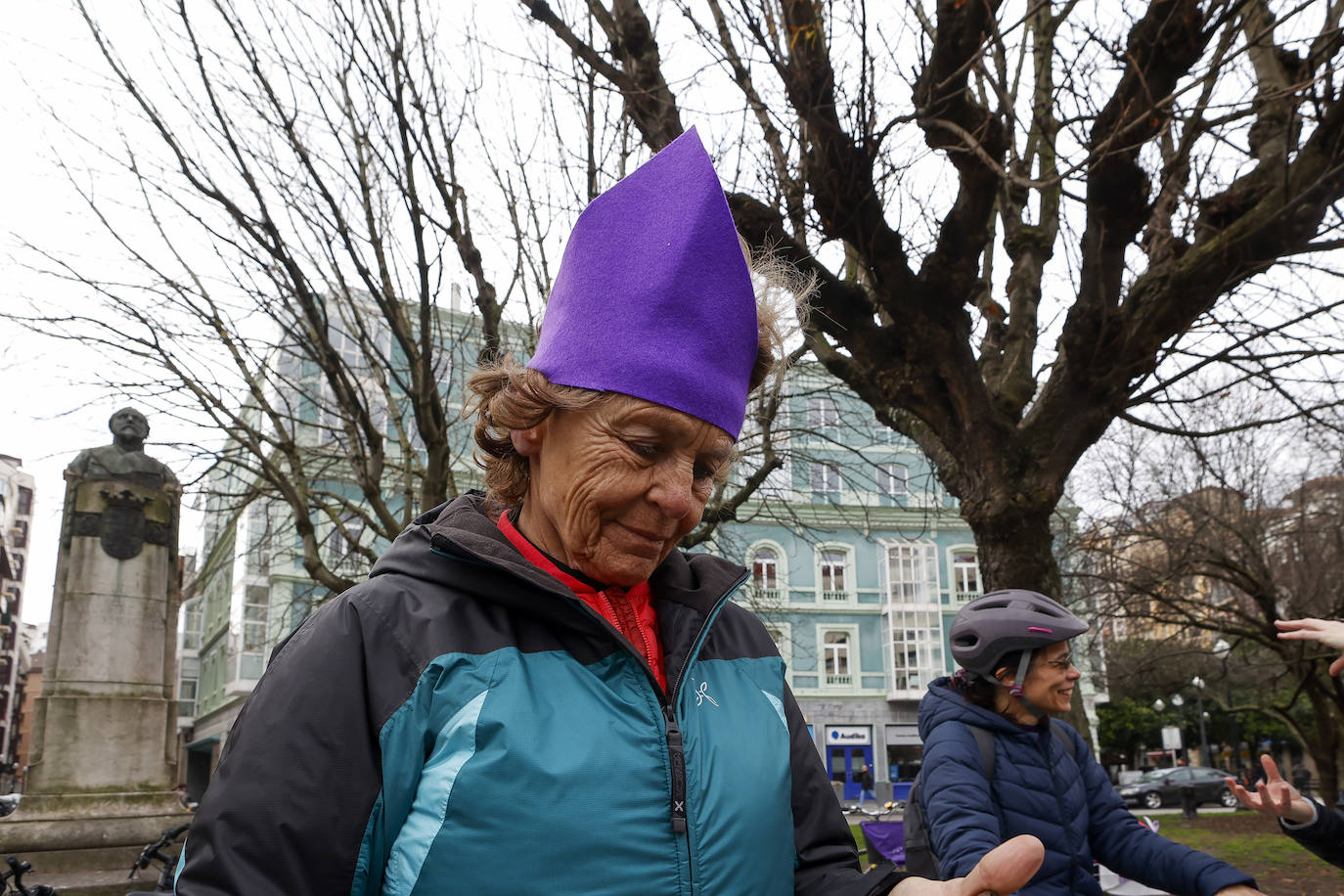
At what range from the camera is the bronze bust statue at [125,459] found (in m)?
9.56

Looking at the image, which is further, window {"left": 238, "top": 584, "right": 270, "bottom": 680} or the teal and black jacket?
window {"left": 238, "top": 584, "right": 270, "bottom": 680}

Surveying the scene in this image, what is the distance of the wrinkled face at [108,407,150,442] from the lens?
9.80 metres

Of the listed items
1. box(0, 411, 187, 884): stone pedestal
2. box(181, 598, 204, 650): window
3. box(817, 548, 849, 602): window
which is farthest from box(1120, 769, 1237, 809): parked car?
box(181, 598, 204, 650): window

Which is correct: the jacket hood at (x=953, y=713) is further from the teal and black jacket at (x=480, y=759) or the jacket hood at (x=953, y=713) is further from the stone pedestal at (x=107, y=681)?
the stone pedestal at (x=107, y=681)

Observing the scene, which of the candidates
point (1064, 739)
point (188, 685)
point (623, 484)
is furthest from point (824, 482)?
point (188, 685)

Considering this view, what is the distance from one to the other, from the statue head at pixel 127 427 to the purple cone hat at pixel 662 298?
9.28m

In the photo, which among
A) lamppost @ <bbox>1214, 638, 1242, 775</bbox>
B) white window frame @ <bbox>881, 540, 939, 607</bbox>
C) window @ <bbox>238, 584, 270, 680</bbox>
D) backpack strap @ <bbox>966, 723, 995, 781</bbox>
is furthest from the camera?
white window frame @ <bbox>881, 540, 939, 607</bbox>

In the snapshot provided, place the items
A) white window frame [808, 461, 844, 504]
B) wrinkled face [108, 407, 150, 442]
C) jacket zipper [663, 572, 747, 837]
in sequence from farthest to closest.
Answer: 1. white window frame [808, 461, 844, 504]
2. wrinkled face [108, 407, 150, 442]
3. jacket zipper [663, 572, 747, 837]

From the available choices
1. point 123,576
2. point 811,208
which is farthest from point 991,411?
point 123,576

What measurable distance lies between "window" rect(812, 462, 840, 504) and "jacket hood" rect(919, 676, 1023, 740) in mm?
8118

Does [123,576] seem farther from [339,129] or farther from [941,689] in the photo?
[941,689]

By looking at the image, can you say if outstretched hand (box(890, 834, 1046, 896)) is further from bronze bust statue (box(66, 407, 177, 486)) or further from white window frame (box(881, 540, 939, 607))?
white window frame (box(881, 540, 939, 607))

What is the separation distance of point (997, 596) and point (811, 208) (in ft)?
12.3

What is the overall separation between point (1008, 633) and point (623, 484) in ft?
6.74
